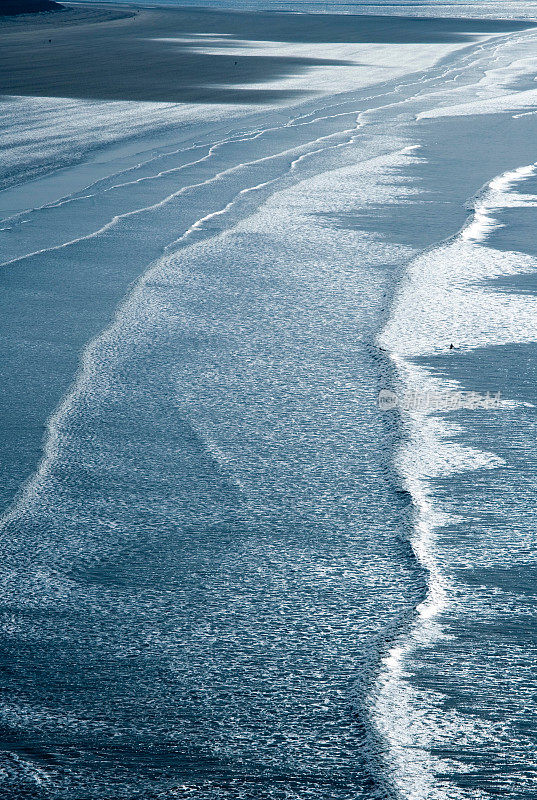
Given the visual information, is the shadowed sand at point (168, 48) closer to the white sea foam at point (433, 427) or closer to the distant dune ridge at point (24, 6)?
the distant dune ridge at point (24, 6)

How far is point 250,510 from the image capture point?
3.94 m

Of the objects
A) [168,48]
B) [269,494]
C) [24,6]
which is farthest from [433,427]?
[24,6]

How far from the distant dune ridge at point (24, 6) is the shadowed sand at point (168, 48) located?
3.22 ft

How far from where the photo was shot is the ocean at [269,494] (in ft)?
8.85

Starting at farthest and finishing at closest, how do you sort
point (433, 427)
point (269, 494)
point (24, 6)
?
point (24, 6), point (433, 427), point (269, 494)

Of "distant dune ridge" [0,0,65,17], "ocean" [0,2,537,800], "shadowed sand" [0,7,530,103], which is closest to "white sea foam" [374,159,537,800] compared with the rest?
"ocean" [0,2,537,800]

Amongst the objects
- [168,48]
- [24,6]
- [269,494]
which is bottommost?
[269,494]

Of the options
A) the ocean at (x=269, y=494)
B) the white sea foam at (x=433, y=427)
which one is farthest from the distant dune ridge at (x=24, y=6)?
the white sea foam at (x=433, y=427)

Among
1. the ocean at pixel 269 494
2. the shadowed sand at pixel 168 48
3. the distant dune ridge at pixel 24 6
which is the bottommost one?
the ocean at pixel 269 494

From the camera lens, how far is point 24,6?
4547 cm

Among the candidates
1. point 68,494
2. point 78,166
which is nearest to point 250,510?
point 68,494

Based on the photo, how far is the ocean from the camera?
2697 millimetres

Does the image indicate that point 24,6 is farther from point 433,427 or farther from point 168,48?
point 433,427

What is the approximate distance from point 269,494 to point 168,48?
89.4ft
